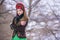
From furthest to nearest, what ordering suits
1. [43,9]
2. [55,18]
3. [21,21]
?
[43,9], [55,18], [21,21]

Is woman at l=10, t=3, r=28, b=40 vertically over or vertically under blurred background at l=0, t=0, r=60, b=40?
over

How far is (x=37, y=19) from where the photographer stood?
1990 millimetres

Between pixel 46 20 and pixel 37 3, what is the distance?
1.23 feet

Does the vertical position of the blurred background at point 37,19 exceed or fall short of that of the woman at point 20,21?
it falls short

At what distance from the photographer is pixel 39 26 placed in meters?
1.88

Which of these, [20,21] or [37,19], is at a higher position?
[20,21]

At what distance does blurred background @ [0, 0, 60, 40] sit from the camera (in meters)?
1.76

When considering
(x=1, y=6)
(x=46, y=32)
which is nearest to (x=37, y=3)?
(x=1, y=6)

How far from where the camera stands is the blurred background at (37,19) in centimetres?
176

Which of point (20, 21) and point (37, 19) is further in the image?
point (37, 19)

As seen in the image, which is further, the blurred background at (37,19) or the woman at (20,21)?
the blurred background at (37,19)

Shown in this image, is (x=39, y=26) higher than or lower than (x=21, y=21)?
lower

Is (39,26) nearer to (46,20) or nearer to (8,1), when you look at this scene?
(46,20)

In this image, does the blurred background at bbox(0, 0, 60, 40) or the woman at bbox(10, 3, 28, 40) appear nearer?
the woman at bbox(10, 3, 28, 40)
